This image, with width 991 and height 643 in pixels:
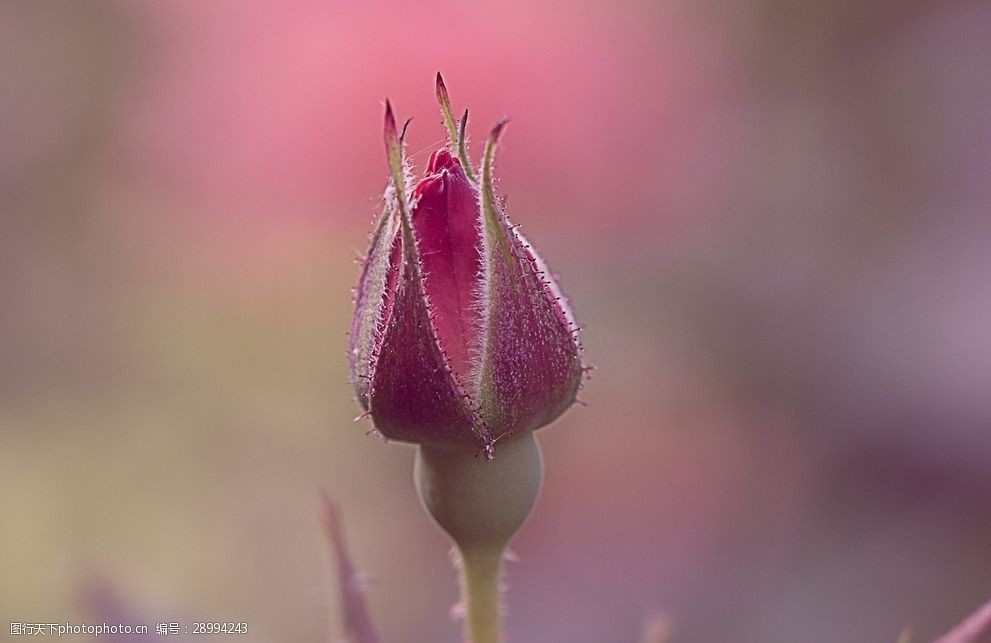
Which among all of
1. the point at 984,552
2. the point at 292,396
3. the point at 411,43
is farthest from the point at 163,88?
the point at 984,552

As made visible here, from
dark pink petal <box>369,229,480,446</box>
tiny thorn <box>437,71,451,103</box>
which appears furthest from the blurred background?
dark pink petal <box>369,229,480,446</box>

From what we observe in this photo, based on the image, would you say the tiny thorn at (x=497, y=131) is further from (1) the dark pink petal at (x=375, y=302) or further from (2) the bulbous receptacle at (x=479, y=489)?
(2) the bulbous receptacle at (x=479, y=489)

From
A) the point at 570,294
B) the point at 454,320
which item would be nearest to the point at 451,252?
the point at 454,320

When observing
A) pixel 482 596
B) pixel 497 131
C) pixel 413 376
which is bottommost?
pixel 482 596

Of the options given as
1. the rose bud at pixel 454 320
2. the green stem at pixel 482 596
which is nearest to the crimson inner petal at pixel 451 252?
the rose bud at pixel 454 320

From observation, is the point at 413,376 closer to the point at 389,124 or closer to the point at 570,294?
the point at 389,124

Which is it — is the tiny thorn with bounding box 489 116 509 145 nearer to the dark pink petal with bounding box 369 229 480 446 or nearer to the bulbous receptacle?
the dark pink petal with bounding box 369 229 480 446

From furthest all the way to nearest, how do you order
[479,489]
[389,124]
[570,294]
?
[570,294] < [479,489] < [389,124]
